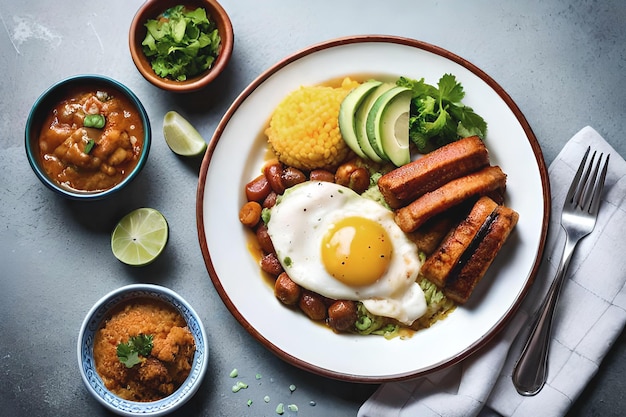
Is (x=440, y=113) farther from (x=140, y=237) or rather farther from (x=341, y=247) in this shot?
(x=140, y=237)

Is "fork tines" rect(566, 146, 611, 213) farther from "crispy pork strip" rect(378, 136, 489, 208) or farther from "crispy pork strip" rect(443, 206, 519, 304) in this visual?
"crispy pork strip" rect(378, 136, 489, 208)

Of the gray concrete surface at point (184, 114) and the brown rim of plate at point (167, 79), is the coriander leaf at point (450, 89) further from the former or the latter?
the brown rim of plate at point (167, 79)

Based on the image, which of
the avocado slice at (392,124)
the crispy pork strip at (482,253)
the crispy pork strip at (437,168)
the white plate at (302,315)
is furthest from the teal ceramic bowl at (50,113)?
the crispy pork strip at (482,253)

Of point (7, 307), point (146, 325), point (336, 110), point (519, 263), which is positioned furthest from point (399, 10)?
point (7, 307)

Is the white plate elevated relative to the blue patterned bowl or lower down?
elevated

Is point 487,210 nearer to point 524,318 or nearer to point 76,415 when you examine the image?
point 524,318

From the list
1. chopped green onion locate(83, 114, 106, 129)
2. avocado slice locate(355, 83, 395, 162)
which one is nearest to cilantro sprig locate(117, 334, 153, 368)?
chopped green onion locate(83, 114, 106, 129)
